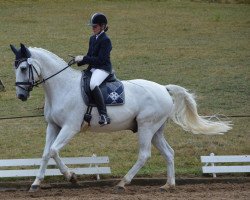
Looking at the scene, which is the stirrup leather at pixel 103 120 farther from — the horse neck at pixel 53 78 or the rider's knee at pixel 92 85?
Result: the horse neck at pixel 53 78

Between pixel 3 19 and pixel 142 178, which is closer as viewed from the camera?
pixel 142 178

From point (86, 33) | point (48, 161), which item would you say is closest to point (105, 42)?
point (48, 161)

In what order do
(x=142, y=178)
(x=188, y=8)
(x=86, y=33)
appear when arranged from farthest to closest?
(x=188, y=8) < (x=86, y=33) < (x=142, y=178)

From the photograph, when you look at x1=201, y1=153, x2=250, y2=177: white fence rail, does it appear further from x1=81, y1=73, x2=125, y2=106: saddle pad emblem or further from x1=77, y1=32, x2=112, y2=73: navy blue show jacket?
x1=77, y1=32, x2=112, y2=73: navy blue show jacket

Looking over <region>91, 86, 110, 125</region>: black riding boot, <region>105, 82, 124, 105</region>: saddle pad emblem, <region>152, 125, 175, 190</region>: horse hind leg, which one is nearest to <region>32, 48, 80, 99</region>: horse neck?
<region>91, 86, 110, 125</region>: black riding boot

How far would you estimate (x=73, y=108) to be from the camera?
12.2 metres

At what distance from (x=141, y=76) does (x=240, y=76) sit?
3.42m

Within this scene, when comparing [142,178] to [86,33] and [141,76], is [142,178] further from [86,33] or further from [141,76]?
[86,33]

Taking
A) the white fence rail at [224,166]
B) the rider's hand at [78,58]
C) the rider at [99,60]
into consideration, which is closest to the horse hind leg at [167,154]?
the white fence rail at [224,166]

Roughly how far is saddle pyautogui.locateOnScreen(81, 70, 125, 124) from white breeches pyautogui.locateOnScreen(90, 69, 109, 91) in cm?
11

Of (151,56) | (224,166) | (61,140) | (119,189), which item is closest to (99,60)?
(61,140)

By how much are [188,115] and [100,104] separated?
6.32 ft

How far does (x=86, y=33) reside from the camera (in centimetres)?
3391

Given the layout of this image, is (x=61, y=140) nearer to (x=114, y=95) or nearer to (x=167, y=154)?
(x=114, y=95)
